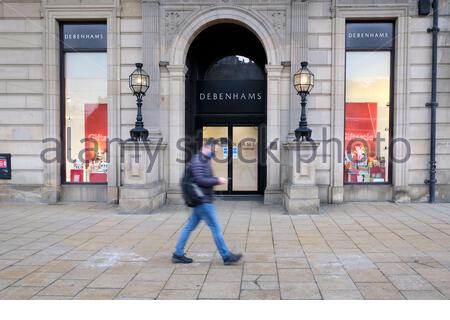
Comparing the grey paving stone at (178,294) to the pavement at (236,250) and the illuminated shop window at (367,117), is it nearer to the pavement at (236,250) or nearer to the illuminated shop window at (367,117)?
the pavement at (236,250)

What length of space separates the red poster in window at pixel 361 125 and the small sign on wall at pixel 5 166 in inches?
421

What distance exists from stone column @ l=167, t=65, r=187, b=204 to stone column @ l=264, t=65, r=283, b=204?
2.70 m

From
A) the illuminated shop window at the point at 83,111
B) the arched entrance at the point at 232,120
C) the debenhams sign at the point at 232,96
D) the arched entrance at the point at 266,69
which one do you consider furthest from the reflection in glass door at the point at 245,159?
the illuminated shop window at the point at 83,111

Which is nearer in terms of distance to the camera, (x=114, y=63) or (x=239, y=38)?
(x=114, y=63)

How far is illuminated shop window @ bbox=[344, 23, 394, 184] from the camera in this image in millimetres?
12898

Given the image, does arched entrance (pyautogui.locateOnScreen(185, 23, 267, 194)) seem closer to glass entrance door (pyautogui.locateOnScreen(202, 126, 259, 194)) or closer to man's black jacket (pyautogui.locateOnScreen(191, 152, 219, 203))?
glass entrance door (pyautogui.locateOnScreen(202, 126, 259, 194))

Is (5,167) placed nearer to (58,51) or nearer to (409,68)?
(58,51)

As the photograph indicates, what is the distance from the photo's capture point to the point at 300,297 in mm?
4953

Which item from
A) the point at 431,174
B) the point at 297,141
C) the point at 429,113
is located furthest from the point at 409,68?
the point at 297,141

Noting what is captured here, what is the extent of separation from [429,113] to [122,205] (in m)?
9.49

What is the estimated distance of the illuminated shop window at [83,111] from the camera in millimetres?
13109

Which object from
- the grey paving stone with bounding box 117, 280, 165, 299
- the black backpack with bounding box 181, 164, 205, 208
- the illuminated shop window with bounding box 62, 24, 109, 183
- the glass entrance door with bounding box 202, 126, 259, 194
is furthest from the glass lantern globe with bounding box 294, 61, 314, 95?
the grey paving stone with bounding box 117, 280, 165, 299

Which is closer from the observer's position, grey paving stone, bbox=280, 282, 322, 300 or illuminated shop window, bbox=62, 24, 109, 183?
grey paving stone, bbox=280, 282, 322, 300

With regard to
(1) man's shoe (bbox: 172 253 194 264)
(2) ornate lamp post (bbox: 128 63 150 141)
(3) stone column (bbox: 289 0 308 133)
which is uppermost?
(3) stone column (bbox: 289 0 308 133)
